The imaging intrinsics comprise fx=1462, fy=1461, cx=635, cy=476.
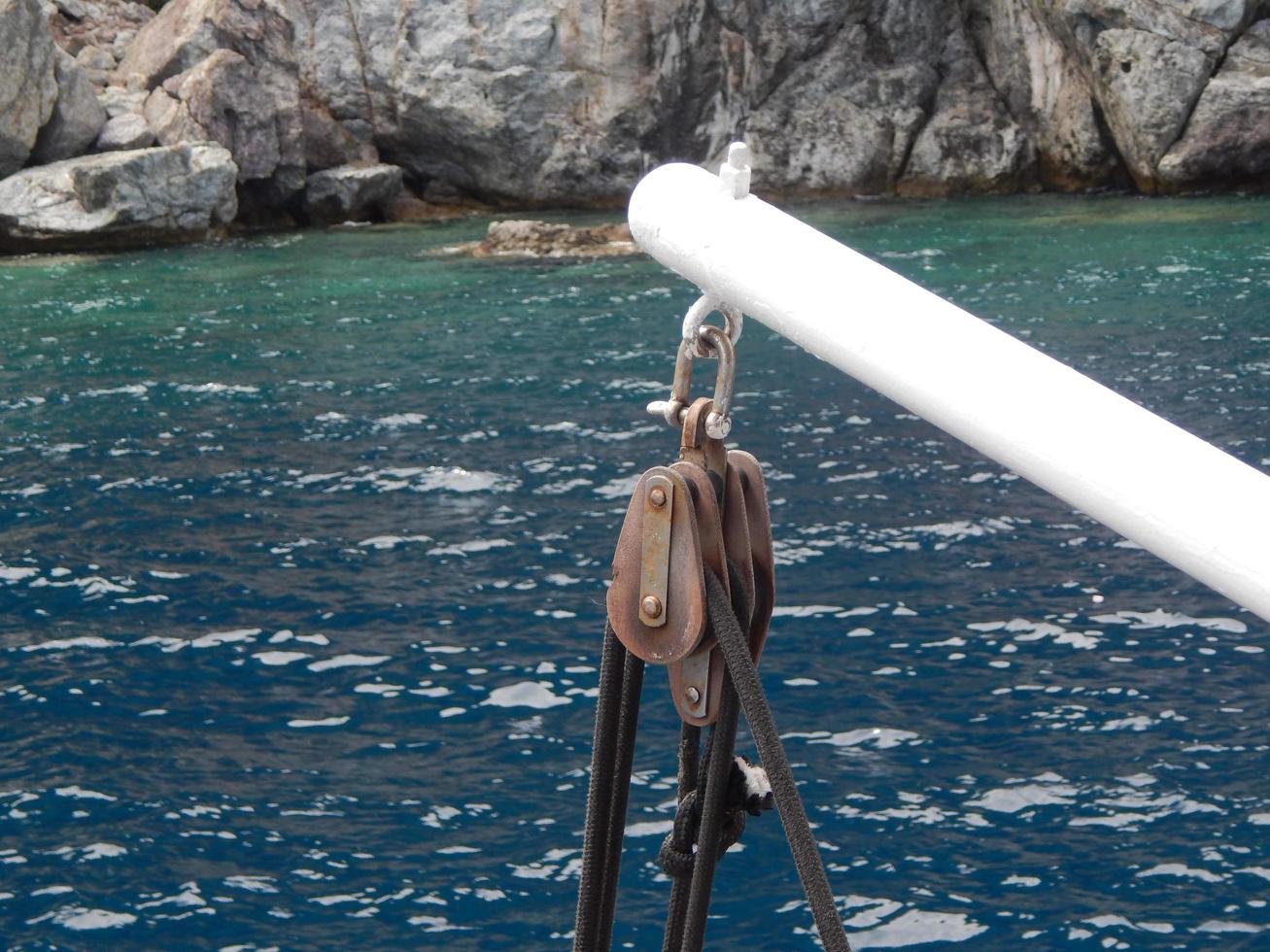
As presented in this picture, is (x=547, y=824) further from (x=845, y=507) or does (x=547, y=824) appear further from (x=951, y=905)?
(x=845, y=507)

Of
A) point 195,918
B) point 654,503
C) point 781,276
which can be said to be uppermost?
point 781,276

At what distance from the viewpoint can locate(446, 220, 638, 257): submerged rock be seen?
22578mm

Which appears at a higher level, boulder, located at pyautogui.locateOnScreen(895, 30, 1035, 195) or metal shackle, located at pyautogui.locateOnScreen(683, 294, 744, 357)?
boulder, located at pyautogui.locateOnScreen(895, 30, 1035, 195)

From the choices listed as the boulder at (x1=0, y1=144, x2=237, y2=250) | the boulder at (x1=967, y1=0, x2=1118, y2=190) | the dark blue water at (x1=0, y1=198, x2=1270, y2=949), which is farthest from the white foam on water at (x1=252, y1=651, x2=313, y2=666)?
the boulder at (x1=967, y1=0, x2=1118, y2=190)

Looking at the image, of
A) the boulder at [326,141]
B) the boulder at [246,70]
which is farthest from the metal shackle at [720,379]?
the boulder at [326,141]

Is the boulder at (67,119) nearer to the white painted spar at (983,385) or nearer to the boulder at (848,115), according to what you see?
the boulder at (848,115)

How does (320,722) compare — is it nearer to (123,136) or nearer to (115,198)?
(115,198)

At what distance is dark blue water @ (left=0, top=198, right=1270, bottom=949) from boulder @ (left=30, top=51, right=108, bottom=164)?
13.1 metres

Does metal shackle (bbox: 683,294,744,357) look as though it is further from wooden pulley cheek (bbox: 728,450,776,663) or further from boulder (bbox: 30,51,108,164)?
boulder (bbox: 30,51,108,164)

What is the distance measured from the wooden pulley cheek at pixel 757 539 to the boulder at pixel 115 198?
2390 centimetres

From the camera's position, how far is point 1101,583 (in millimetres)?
8125

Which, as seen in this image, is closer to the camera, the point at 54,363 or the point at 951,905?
the point at 951,905

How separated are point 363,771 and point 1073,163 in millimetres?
27326

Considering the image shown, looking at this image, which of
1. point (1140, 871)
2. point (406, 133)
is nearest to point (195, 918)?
point (1140, 871)
